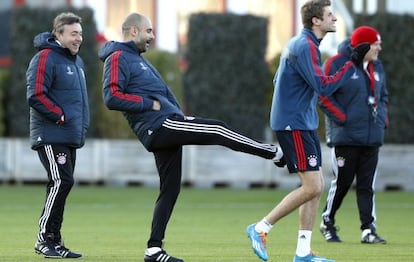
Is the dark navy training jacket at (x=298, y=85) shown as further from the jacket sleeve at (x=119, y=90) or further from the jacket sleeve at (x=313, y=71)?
the jacket sleeve at (x=119, y=90)

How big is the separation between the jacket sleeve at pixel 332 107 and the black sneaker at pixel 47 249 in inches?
139

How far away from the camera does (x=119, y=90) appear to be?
10.9m

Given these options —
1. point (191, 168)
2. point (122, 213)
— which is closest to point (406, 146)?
point (191, 168)

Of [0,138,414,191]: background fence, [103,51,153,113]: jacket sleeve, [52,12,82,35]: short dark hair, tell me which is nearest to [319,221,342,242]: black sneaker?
[52,12,82,35]: short dark hair

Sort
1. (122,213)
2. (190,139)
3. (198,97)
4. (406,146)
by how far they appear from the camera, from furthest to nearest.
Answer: (198,97), (406,146), (122,213), (190,139)

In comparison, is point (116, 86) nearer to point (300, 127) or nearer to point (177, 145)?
point (177, 145)

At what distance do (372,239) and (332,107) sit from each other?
144 cm

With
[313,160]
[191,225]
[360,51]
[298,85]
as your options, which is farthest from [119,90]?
[191,225]

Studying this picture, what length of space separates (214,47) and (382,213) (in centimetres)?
910

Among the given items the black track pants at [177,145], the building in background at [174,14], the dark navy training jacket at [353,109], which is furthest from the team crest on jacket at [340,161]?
the building in background at [174,14]

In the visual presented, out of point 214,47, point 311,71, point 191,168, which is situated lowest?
point 191,168

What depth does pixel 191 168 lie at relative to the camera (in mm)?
24797

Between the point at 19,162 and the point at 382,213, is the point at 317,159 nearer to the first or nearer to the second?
the point at 382,213

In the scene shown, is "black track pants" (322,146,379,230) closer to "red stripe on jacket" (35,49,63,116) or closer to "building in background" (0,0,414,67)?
"red stripe on jacket" (35,49,63,116)
